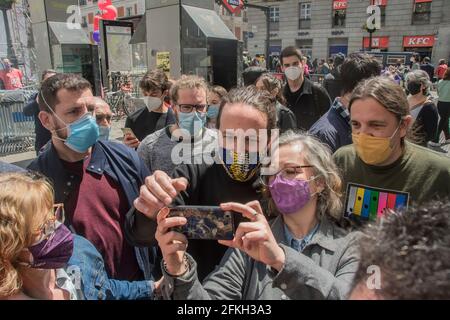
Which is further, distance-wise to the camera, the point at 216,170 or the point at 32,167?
the point at 32,167

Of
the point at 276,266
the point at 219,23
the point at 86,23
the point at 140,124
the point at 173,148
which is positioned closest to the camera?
the point at 276,266

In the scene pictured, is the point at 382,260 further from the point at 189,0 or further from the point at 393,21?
the point at 393,21

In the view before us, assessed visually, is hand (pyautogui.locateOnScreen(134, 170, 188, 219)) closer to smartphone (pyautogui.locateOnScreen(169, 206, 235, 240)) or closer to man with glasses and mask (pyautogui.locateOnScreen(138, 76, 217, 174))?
smartphone (pyautogui.locateOnScreen(169, 206, 235, 240))

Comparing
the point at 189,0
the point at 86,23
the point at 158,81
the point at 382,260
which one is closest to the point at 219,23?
the point at 189,0

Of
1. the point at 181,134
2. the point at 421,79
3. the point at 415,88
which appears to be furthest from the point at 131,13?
the point at 181,134

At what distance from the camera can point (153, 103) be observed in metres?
4.32

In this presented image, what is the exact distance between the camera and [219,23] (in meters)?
7.24

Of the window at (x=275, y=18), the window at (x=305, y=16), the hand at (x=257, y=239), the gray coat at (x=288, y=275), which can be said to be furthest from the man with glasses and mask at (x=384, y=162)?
the window at (x=275, y=18)

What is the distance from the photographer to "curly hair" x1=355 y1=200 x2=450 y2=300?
75 cm

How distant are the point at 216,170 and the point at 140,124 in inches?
100

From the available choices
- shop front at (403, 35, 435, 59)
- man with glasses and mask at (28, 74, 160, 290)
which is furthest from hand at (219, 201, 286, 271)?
shop front at (403, 35, 435, 59)

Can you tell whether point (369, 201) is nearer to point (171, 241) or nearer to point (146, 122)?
point (171, 241)
